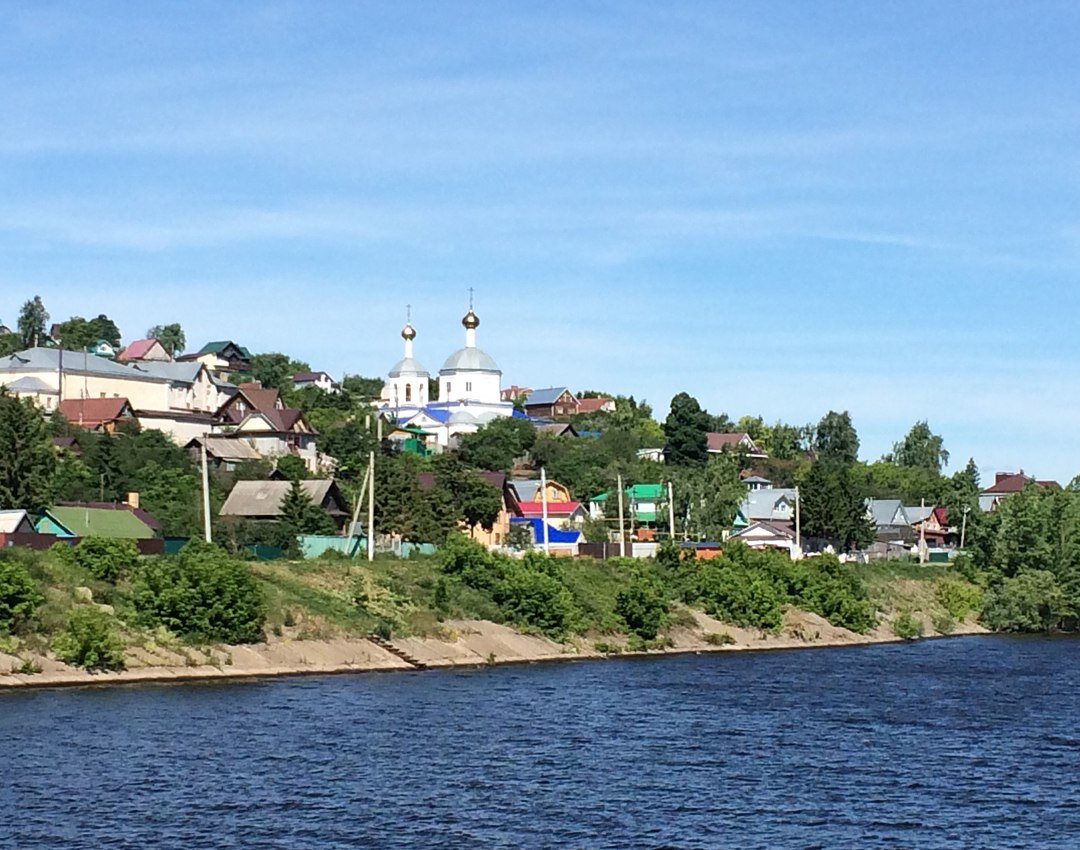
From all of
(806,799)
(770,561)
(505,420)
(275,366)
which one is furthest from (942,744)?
(275,366)

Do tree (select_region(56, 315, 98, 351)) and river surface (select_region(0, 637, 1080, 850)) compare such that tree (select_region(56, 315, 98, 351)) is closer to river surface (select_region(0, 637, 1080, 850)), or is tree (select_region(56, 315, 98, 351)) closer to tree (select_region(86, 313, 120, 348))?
tree (select_region(86, 313, 120, 348))

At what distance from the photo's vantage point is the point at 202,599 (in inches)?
2579

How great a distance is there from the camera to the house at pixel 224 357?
187 metres

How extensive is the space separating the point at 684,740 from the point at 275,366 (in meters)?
138

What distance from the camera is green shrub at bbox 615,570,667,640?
84938 mm

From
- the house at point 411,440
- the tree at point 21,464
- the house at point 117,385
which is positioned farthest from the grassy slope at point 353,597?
the house at point 117,385

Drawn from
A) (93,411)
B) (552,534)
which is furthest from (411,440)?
(93,411)

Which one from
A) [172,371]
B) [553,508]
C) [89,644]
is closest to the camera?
[89,644]

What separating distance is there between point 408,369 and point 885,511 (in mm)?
53300

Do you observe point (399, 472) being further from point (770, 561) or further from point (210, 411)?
point (210, 411)

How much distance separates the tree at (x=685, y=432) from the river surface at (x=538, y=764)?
3503 inches

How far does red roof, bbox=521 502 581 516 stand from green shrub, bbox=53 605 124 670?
66.1m

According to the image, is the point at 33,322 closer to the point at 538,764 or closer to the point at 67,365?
the point at 67,365

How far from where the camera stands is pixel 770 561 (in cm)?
10019
